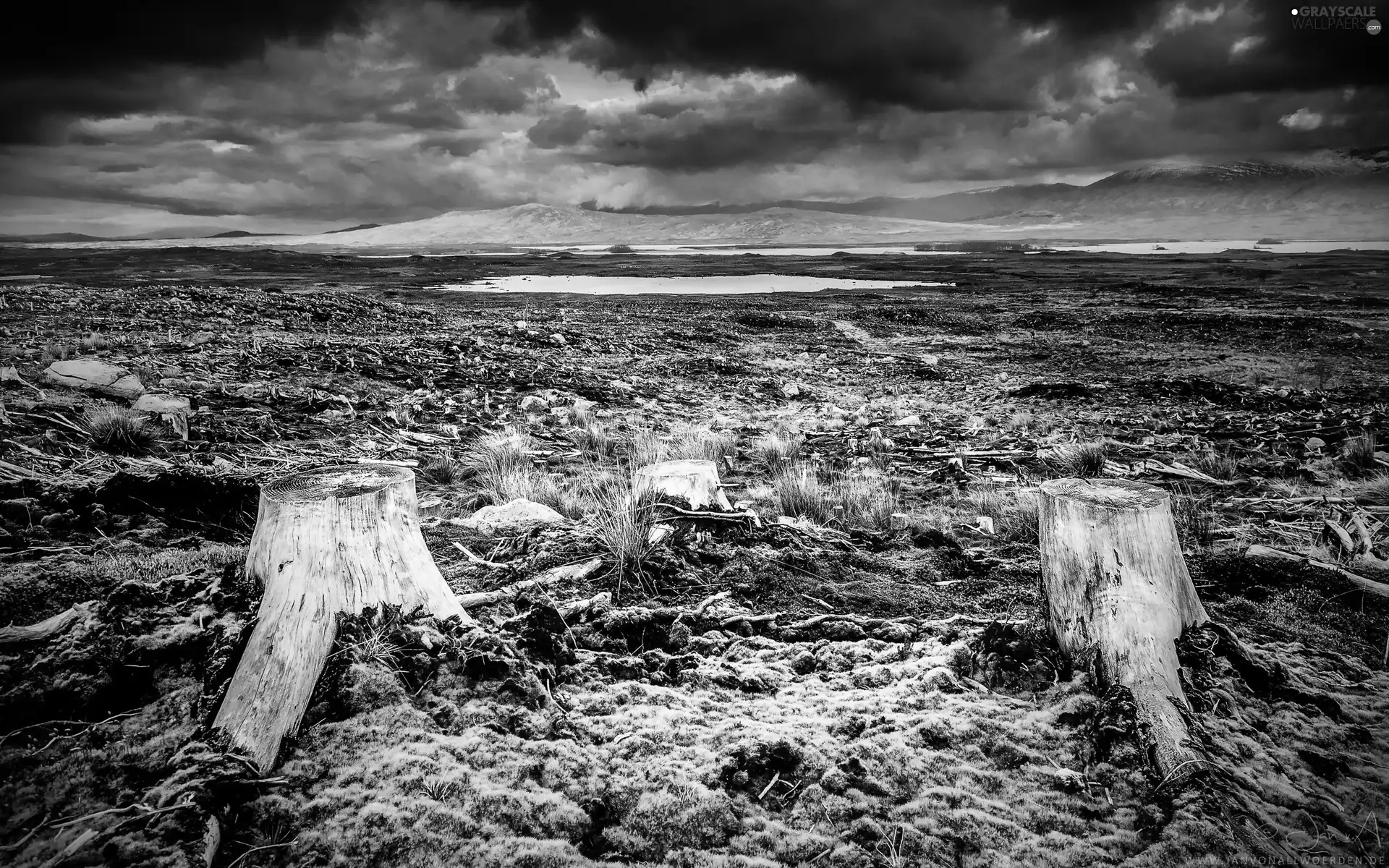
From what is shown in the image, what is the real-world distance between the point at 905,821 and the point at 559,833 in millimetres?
1125

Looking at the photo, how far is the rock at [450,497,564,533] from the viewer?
4.90m

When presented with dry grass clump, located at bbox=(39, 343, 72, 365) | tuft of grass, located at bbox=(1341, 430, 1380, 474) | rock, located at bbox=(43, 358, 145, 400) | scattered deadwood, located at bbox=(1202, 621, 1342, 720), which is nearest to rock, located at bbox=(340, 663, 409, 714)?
scattered deadwood, located at bbox=(1202, 621, 1342, 720)

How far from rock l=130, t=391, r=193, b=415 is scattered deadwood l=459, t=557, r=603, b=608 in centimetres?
524

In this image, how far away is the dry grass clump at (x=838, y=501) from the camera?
5164 millimetres

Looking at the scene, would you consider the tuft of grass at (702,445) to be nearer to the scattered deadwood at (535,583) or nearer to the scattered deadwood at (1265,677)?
the scattered deadwood at (535,583)

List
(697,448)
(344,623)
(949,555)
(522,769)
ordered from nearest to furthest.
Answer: (522,769) < (344,623) < (949,555) < (697,448)

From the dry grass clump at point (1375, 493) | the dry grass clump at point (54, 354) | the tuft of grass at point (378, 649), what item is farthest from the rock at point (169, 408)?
the dry grass clump at point (1375, 493)

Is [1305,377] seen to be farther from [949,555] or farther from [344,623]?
[344,623]

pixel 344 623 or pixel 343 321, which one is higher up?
pixel 343 321

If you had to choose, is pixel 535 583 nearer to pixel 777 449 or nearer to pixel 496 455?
pixel 496 455

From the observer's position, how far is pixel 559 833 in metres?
2.14

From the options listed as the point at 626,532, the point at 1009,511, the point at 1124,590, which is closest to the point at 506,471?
the point at 626,532

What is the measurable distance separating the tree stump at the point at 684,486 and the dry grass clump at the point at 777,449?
1.84 meters

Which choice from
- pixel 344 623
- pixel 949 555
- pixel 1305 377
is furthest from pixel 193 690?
pixel 1305 377
